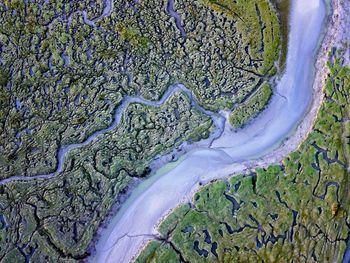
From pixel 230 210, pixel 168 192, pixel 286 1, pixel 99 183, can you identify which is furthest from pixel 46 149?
pixel 286 1

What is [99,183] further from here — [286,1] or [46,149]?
[286,1]

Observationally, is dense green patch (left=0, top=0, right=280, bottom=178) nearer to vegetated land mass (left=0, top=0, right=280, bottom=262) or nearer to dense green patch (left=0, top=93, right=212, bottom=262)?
vegetated land mass (left=0, top=0, right=280, bottom=262)

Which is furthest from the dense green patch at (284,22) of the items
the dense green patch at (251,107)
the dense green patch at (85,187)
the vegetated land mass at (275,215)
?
the dense green patch at (85,187)

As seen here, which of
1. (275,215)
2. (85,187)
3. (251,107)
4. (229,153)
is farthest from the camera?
(251,107)

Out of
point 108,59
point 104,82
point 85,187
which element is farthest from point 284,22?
point 85,187

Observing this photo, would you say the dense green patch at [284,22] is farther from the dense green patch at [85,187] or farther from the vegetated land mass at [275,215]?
the dense green patch at [85,187]

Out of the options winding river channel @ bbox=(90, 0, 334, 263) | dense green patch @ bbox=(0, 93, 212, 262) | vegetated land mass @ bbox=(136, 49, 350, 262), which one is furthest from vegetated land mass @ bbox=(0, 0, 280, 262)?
vegetated land mass @ bbox=(136, 49, 350, 262)

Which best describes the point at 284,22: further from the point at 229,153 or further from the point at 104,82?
the point at 104,82
